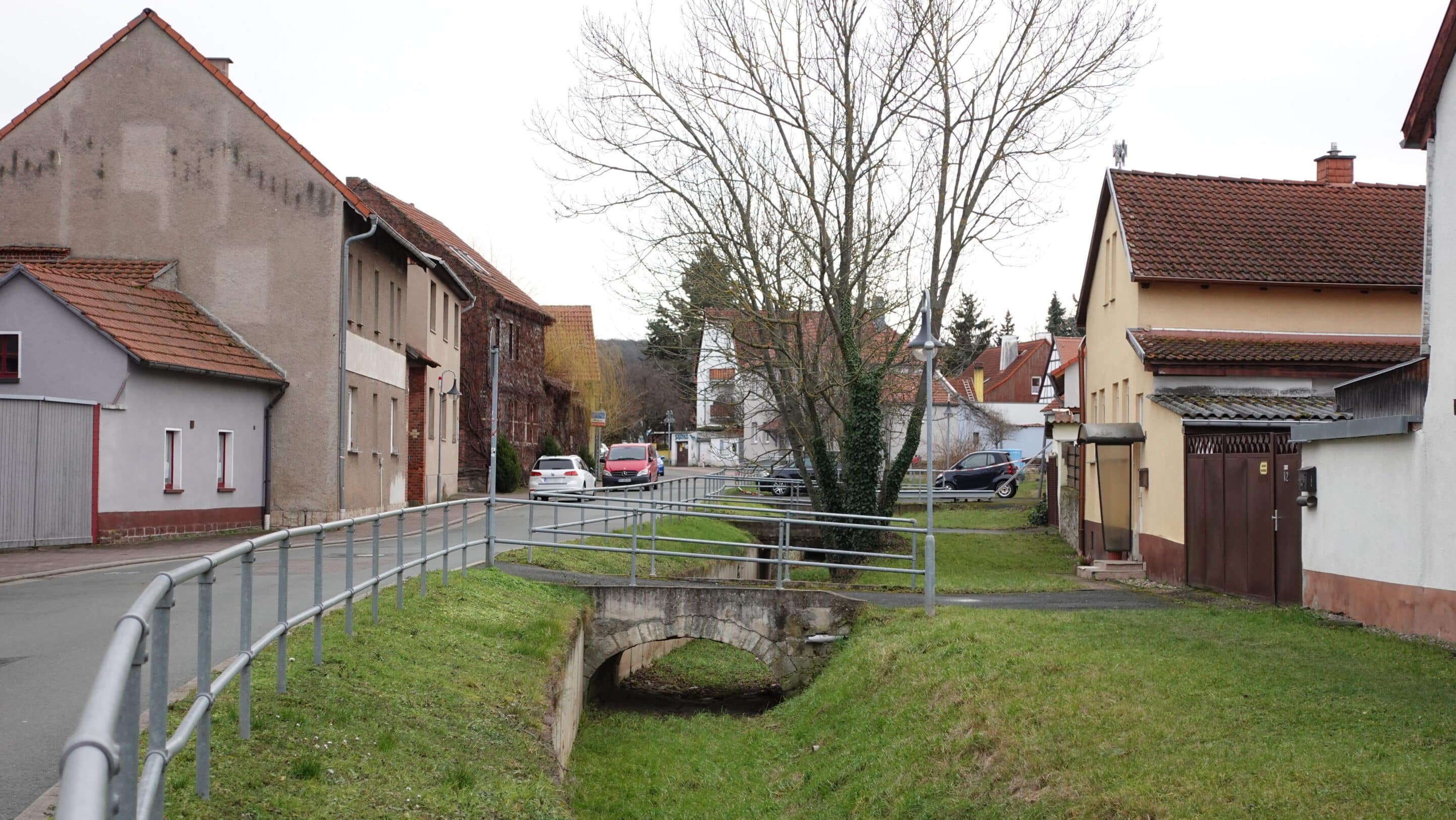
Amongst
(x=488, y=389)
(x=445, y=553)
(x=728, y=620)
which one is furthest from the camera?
(x=488, y=389)

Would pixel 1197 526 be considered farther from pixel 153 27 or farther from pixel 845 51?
pixel 153 27

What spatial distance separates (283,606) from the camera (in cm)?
735

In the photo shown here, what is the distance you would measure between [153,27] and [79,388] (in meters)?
8.81

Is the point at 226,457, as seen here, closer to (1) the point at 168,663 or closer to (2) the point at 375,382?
(2) the point at 375,382

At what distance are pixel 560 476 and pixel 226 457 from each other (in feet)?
42.1

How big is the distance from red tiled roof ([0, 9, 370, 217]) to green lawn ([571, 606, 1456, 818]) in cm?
1594

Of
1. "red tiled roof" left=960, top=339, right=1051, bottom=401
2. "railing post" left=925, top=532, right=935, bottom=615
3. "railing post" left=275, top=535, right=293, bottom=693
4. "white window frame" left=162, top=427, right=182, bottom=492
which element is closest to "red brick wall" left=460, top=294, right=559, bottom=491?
"white window frame" left=162, top=427, right=182, bottom=492

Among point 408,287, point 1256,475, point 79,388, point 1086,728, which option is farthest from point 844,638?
point 408,287

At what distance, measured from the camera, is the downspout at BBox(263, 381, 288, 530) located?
2733 cm

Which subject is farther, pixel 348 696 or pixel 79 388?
pixel 79 388

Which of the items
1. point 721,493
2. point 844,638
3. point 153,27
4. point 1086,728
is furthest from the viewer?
point 721,493

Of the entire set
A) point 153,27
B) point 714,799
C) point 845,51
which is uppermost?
point 153,27

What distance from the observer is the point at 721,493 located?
35562 millimetres

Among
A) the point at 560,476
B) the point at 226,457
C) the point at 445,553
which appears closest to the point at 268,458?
the point at 226,457
